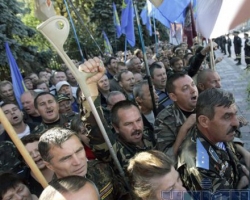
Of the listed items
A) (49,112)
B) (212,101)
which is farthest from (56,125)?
(212,101)

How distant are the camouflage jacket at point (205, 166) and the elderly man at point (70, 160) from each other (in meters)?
0.53

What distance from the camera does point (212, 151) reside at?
1843 millimetres

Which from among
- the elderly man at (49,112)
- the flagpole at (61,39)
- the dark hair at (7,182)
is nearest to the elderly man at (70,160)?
the flagpole at (61,39)

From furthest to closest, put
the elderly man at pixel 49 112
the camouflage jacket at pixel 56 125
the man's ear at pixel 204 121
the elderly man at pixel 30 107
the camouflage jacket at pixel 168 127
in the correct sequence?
the elderly man at pixel 30 107 → the elderly man at pixel 49 112 → the camouflage jacket at pixel 56 125 → the camouflage jacket at pixel 168 127 → the man's ear at pixel 204 121

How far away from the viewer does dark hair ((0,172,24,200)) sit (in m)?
2.16

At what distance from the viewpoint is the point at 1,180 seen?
2189mm

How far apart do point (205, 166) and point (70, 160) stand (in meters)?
0.83

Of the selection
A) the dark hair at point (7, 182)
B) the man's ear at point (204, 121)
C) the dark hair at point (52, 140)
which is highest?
the dark hair at point (52, 140)

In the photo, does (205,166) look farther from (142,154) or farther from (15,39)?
(15,39)

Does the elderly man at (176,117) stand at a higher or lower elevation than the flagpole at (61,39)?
lower

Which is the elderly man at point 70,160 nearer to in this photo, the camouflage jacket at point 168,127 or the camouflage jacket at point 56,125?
the camouflage jacket at point 168,127

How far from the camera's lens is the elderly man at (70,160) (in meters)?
1.99

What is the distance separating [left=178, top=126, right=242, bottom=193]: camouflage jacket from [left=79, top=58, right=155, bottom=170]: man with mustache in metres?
0.62

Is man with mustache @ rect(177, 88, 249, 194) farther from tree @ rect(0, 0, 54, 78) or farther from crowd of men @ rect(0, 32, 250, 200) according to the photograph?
tree @ rect(0, 0, 54, 78)
